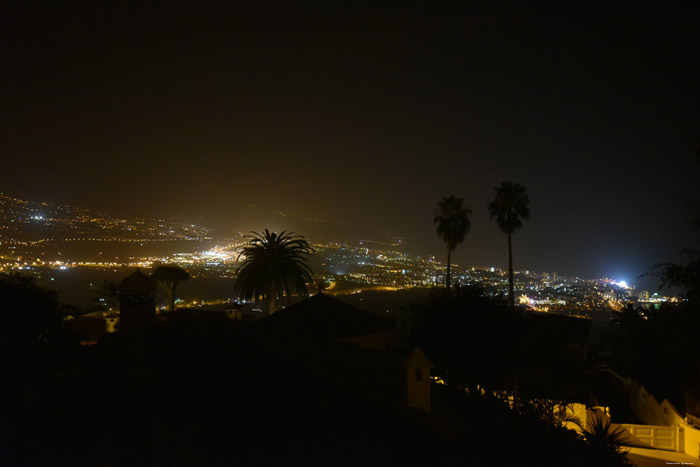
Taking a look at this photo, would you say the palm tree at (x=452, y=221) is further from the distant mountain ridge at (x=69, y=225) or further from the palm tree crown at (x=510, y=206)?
the distant mountain ridge at (x=69, y=225)

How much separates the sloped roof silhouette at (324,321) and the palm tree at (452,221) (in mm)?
18824

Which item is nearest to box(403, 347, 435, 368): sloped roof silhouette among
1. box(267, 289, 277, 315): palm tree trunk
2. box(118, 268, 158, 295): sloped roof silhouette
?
box(118, 268, 158, 295): sloped roof silhouette

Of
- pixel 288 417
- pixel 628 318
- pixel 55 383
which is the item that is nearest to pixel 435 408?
pixel 288 417

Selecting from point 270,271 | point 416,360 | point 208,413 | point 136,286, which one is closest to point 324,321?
point 136,286

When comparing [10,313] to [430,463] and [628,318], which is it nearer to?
[430,463]

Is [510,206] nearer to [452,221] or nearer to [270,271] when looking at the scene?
[452,221]

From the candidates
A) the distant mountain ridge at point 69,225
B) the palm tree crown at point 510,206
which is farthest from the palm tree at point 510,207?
the distant mountain ridge at point 69,225

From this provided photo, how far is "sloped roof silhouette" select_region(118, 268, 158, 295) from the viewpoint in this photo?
12.2 metres

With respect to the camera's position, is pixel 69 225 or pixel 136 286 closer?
pixel 136 286

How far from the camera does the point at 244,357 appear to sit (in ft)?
29.2

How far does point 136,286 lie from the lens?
486 inches

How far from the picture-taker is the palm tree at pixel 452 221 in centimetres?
3934

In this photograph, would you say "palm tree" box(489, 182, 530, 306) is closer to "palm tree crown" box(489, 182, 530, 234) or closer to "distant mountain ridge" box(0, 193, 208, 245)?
"palm tree crown" box(489, 182, 530, 234)

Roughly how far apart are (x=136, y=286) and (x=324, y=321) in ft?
31.9
